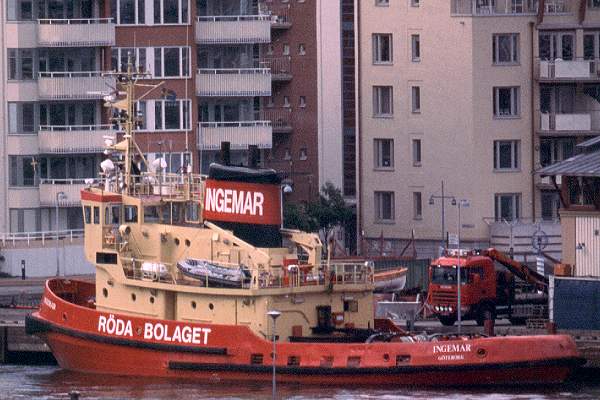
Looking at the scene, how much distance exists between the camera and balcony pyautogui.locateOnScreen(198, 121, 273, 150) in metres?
86.2

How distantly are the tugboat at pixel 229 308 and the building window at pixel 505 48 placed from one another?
78.6 ft

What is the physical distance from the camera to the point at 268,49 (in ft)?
303

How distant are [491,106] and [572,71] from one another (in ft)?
9.88

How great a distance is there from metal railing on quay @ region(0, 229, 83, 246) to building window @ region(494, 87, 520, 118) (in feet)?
49.0

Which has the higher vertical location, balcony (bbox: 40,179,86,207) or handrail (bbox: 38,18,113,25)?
handrail (bbox: 38,18,113,25)

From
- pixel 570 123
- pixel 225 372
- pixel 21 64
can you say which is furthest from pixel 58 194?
pixel 225 372

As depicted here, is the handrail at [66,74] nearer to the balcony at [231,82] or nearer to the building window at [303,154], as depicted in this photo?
the balcony at [231,82]

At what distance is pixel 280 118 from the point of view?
9256 centimetres

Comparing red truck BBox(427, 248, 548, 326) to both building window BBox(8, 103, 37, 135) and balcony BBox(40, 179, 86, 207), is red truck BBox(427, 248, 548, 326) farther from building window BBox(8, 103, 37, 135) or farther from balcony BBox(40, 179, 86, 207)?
building window BBox(8, 103, 37, 135)

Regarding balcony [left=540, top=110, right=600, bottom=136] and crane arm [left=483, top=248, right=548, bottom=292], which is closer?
crane arm [left=483, top=248, right=548, bottom=292]

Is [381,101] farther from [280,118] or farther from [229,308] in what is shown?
[229,308]

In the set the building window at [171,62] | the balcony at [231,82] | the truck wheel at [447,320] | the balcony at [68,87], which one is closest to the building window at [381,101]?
the balcony at [231,82]

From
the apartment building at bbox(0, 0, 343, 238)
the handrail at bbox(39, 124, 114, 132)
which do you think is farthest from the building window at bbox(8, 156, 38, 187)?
the handrail at bbox(39, 124, 114, 132)

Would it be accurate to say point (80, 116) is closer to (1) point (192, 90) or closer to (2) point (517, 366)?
(1) point (192, 90)
